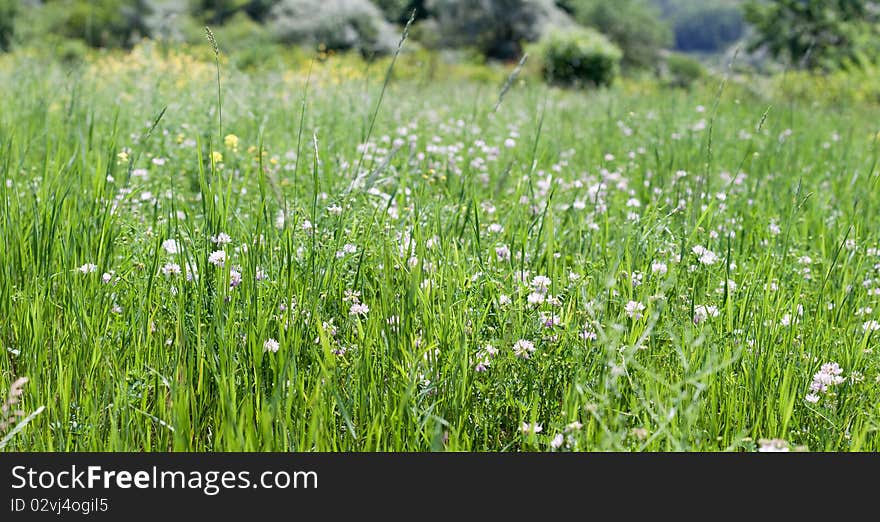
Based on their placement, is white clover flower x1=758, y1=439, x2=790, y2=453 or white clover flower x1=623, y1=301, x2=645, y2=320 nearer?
white clover flower x1=758, y1=439, x2=790, y2=453

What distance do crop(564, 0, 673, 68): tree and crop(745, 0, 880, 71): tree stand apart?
4519mm

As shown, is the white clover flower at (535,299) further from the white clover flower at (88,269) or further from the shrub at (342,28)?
the shrub at (342,28)

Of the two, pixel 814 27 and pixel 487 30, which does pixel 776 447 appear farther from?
pixel 487 30

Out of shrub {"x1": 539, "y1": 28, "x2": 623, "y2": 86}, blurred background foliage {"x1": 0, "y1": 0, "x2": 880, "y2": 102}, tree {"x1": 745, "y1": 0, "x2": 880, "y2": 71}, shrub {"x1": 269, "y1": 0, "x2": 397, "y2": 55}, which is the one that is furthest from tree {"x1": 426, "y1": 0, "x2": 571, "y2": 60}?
tree {"x1": 745, "y1": 0, "x2": 880, "y2": 71}

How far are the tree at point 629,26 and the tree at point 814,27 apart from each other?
4519 millimetres

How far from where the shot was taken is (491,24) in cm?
2497

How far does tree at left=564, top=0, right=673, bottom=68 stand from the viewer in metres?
29.0

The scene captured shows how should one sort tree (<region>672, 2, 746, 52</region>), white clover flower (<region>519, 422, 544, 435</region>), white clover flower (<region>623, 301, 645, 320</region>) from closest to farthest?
white clover flower (<region>519, 422, 544, 435</region>) < white clover flower (<region>623, 301, 645, 320</region>) < tree (<region>672, 2, 746, 52</region>)

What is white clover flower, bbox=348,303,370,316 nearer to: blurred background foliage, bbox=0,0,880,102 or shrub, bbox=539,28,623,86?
blurred background foliage, bbox=0,0,880,102

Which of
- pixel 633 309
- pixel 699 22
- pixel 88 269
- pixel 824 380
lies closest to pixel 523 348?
pixel 633 309

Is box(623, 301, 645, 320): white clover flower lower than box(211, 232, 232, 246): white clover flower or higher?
lower

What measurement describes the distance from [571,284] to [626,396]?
14.7 inches

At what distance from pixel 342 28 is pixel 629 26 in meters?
Result: 14.1

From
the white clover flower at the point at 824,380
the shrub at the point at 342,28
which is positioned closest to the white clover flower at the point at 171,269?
the white clover flower at the point at 824,380
